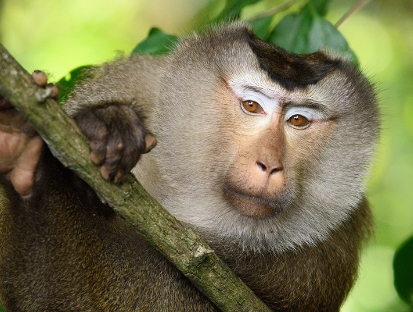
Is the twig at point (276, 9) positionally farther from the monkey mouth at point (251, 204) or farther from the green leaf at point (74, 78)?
the monkey mouth at point (251, 204)

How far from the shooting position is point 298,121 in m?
4.57

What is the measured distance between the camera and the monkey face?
14.5 ft

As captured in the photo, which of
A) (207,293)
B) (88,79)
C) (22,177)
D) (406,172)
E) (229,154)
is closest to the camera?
(22,177)

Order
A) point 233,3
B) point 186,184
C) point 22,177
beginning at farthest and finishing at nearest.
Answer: point 233,3 < point 186,184 < point 22,177

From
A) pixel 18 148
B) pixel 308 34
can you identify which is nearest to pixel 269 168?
pixel 18 148

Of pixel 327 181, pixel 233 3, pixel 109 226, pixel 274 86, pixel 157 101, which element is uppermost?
pixel 233 3

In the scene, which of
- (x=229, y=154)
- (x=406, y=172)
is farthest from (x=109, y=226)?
(x=406, y=172)

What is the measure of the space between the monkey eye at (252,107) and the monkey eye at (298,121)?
0.84 feet

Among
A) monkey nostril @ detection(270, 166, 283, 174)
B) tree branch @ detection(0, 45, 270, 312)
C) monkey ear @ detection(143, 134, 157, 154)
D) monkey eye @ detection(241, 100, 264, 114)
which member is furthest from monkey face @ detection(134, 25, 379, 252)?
monkey ear @ detection(143, 134, 157, 154)

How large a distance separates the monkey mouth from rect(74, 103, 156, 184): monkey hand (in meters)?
0.92

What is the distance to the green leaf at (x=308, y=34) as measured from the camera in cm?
550

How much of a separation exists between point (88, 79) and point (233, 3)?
1481 millimetres

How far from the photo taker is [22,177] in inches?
139

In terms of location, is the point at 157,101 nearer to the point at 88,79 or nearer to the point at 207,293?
the point at 88,79
